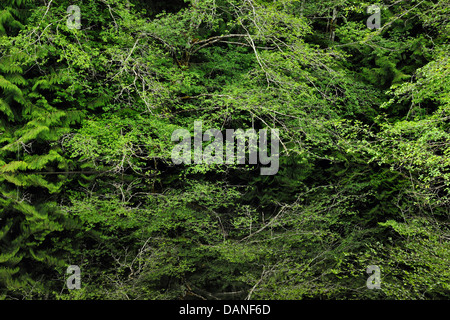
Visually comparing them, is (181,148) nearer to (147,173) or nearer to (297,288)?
(147,173)

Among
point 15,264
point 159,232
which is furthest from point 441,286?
point 15,264

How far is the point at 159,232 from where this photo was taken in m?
5.29

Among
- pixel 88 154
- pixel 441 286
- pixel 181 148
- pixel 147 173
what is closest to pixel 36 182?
pixel 88 154

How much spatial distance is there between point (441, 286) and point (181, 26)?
24.8 feet

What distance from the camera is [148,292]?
363cm

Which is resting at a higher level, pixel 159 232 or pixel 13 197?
pixel 13 197

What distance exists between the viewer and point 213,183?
8.88m

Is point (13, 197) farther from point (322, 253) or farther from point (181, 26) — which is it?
point (322, 253)

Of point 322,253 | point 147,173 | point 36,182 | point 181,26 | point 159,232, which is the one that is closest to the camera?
point 322,253

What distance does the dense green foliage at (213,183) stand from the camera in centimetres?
398

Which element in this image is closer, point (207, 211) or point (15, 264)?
point (15, 264)

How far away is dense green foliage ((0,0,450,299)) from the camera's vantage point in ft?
13.0

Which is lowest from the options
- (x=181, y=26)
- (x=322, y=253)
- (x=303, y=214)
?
(x=322, y=253)
